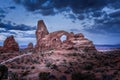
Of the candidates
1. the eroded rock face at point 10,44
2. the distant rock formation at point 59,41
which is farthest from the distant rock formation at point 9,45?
the distant rock formation at point 59,41

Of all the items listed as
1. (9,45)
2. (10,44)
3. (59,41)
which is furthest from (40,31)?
(9,45)

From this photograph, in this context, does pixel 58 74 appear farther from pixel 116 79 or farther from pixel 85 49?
pixel 85 49

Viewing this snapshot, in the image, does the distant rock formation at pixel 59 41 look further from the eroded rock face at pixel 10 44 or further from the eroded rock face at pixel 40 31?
the eroded rock face at pixel 10 44

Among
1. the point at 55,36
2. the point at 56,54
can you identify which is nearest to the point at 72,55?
the point at 56,54

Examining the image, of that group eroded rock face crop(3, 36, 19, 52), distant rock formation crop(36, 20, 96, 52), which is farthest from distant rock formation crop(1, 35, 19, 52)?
distant rock formation crop(36, 20, 96, 52)

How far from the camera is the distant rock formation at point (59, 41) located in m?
66.1

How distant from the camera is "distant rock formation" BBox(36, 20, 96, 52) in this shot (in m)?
66.1

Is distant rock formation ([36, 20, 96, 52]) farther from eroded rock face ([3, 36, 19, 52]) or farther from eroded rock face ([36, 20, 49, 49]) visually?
eroded rock face ([3, 36, 19, 52])

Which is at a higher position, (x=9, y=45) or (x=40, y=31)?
(x=40, y=31)

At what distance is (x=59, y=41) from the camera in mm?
68750

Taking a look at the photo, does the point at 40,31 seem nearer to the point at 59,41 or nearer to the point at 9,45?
the point at 59,41

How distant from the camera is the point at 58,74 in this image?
3312 cm

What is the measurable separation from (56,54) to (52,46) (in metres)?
11.4

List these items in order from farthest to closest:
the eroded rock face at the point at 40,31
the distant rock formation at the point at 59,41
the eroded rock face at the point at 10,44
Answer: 1. the eroded rock face at the point at 40,31
2. the eroded rock face at the point at 10,44
3. the distant rock formation at the point at 59,41
